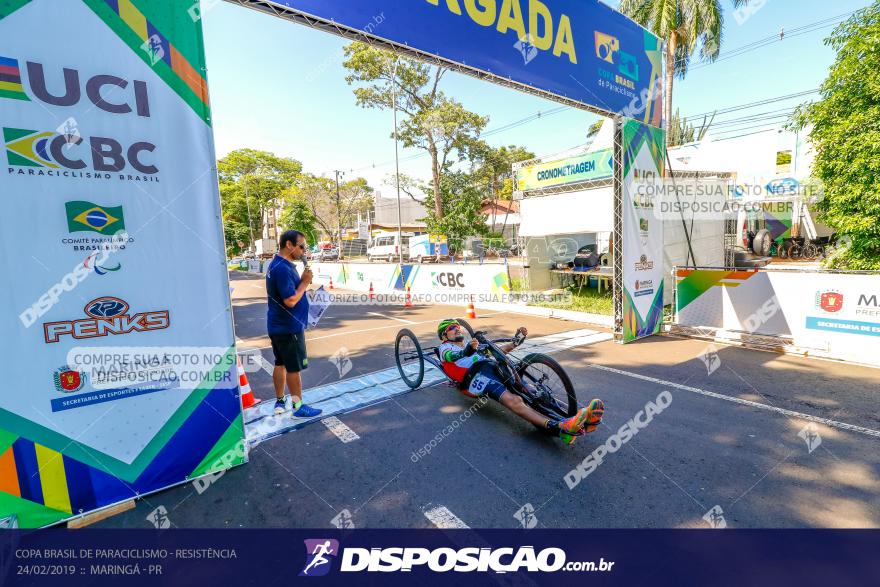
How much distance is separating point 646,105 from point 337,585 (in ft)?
31.1

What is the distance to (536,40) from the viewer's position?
6.22 metres

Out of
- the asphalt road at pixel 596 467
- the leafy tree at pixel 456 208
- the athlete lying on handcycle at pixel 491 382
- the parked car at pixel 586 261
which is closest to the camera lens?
the asphalt road at pixel 596 467

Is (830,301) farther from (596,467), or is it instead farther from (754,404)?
(596,467)

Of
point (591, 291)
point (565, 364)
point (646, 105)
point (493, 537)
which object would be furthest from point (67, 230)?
point (591, 291)

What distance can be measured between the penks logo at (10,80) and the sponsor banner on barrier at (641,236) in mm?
8022

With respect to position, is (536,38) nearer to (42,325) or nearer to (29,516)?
(42,325)

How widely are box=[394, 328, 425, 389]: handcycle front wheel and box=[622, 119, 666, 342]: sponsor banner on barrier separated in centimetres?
435

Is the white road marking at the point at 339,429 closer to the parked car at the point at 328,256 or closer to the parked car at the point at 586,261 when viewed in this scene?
the parked car at the point at 586,261

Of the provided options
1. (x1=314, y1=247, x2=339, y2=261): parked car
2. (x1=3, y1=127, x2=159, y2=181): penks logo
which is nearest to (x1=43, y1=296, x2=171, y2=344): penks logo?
(x1=3, y1=127, x2=159, y2=181): penks logo

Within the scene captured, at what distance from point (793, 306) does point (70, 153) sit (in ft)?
31.8

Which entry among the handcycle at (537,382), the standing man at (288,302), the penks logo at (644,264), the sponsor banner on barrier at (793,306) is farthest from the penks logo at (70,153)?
the sponsor banner on barrier at (793,306)

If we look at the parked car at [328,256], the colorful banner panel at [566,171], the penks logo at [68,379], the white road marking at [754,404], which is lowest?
the white road marking at [754,404]

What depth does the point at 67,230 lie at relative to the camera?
2.72m

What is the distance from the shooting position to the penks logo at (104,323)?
2.74 meters
